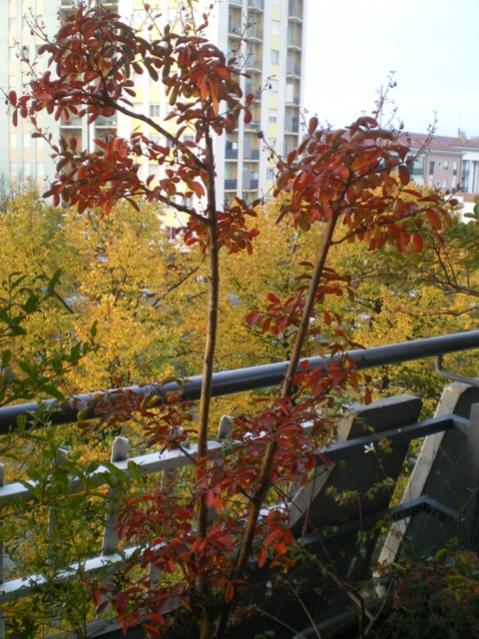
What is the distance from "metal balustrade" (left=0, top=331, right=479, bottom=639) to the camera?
1124 mm

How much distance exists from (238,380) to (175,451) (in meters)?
0.18

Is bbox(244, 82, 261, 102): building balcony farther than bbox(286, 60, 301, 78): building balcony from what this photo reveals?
No

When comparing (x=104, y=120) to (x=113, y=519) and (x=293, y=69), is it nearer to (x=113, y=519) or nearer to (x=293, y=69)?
(x=113, y=519)

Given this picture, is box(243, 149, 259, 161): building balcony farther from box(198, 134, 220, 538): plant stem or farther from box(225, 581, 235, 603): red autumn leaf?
box(225, 581, 235, 603): red autumn leaf

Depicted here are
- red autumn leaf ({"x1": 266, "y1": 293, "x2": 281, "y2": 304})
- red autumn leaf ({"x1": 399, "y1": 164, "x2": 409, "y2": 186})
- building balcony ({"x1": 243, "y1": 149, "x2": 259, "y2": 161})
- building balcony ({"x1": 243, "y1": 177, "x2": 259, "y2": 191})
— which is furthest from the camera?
building balcony ({"x1": 243, "y1": 149, "x2": 259, "y2": 161})

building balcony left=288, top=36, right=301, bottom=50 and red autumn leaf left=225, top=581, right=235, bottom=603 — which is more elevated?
building balcony left=288, top=36, right=301, bottom=50

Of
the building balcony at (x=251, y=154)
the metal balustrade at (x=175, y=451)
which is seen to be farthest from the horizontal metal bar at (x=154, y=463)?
the building balcony at (x=251, y=154)

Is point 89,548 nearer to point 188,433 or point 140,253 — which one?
point 188,433

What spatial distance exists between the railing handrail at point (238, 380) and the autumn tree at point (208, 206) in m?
0.06

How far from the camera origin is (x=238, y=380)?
4.65 feet

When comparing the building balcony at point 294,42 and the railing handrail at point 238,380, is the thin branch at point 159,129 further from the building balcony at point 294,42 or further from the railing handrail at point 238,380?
the building balcony at point 294,42

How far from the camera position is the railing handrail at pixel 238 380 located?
1123 millimetres

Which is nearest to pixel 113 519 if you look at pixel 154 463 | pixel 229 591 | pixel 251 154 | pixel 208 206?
pixel 154 463

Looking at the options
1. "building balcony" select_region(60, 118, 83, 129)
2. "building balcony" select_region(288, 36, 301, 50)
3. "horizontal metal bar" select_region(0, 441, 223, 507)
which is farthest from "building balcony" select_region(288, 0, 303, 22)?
"horizontal metal bar" select_region(0, 441, 223, 507)
